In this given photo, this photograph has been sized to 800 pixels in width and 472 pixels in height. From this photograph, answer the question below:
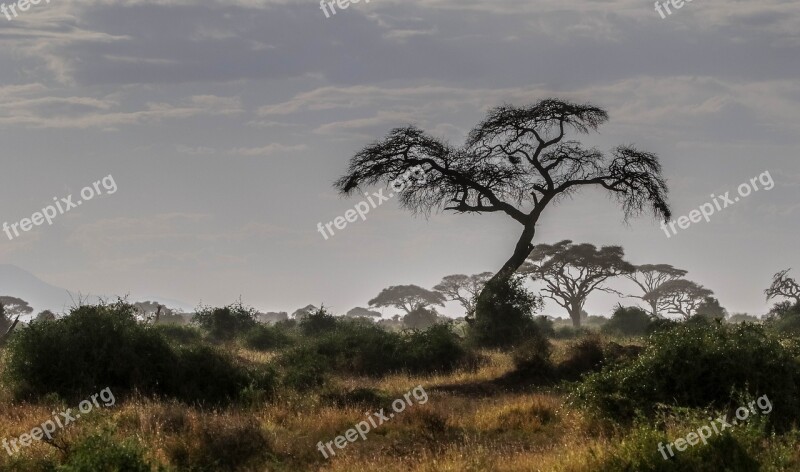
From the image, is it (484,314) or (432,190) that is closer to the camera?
(484,314)

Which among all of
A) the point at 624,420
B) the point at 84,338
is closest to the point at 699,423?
the point at 624,420

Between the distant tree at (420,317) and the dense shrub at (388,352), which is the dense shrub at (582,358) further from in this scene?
the distant tree at (420,317)

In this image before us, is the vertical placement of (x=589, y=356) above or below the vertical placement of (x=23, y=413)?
below

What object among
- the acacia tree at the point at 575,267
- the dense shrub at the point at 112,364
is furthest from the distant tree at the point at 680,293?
the dense shrub at the point at 112,364

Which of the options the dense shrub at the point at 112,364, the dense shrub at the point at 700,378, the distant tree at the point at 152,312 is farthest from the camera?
the distant tree at the point at 152,312

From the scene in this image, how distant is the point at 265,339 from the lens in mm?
35812

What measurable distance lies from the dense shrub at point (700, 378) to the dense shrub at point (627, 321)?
34159 millimetres

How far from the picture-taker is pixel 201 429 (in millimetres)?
13109

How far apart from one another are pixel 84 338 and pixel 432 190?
1919 cm

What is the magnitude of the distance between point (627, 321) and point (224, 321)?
24.5 metres

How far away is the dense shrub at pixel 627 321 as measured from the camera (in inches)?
1924

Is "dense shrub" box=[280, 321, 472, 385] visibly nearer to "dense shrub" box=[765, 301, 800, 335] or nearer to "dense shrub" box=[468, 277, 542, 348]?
"dense shrub" box=[468, 277, 542, 348]

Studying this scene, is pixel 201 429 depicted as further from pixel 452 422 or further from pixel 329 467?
pixel 452 422

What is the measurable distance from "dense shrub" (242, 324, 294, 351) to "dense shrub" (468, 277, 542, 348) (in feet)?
29.5
